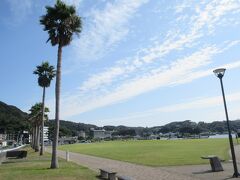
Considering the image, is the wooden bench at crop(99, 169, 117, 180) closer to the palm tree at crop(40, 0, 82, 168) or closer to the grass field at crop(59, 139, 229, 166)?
the grass field at crop(59, 139, 229, 166)

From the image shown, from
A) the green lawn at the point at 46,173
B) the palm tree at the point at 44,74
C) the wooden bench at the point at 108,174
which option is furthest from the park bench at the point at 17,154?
the wooden bench at the point at 108,174

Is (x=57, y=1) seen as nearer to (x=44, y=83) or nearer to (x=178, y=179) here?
(x=178, y=179)

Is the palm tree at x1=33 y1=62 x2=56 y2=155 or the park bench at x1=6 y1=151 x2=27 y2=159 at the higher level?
the palm tree at x1=33 y1=62 x2=56 y2=155

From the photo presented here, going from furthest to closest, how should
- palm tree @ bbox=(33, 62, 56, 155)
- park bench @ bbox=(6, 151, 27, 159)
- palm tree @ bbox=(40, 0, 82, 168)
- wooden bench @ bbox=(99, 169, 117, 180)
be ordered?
palm tree @ bbox=(33, 62, 56, 155)
park bench @ bbox=(6, 151, 27, 159)
palm tree @ bbox=(40, 0, 82, 168)
wooden bench @ bbox=(99, 169, 117, 180)

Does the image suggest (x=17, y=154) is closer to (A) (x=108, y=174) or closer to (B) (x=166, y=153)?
(B) (x=166, y=153)

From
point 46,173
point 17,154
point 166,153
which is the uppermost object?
point 17,154

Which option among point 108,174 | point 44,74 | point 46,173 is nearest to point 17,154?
point 44,74

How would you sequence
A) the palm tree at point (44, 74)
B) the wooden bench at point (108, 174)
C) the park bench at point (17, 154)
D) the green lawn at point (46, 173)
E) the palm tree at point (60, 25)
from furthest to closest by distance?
the palm tree at point (44, 74)
the park bench at point (17, 154)
the palm tree at point (60, 25)
the green lawn at point (46, 173)
the wooden bench at point (108, 174)

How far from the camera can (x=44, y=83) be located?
48.5 metres

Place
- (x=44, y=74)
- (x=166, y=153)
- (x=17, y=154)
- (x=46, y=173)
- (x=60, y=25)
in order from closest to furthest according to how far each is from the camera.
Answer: (x=46, y=173), (x=60, y=25), (x=166, y=153), (x=17, y=154), (x=44, y=74)

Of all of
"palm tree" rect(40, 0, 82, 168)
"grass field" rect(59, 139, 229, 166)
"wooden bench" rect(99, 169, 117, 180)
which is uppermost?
"palm tree" rect(40, 0, 82, 168)

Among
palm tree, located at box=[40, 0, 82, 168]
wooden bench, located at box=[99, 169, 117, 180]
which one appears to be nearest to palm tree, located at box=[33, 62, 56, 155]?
palm tree, located at box=[40, 0, 82, 168]

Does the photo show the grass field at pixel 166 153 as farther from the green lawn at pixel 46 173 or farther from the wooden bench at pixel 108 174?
the wooden bench at pixel 108 174

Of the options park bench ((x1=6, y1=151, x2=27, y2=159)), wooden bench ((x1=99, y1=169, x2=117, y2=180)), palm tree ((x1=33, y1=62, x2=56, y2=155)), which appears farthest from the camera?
palm tree ((x1=33, y1=62, x2=56, y2=155))
